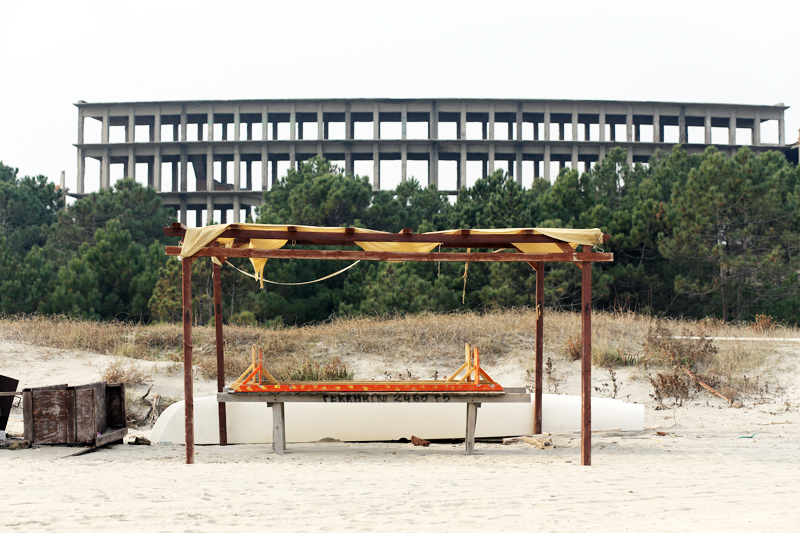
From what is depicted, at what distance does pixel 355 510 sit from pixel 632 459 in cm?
399

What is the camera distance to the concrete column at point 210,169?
156 ft

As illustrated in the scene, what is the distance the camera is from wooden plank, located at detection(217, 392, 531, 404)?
8.04 meters

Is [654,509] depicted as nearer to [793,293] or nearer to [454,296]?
[454,296]

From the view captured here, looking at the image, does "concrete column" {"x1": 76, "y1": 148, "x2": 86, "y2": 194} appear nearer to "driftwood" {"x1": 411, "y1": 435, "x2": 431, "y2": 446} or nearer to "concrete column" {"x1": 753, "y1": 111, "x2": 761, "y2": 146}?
"driftwood" {"x1": 411, "y1": 435, "x2": 431, "y2": 446}

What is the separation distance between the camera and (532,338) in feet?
53.6

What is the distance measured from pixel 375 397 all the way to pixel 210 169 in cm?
4261

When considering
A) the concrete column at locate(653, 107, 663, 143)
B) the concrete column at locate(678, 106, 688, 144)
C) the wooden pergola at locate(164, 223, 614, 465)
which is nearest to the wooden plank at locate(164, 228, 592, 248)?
the wooden pergola at locate(164, 223, 614, 465)

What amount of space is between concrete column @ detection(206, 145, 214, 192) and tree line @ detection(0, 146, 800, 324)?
20.5m

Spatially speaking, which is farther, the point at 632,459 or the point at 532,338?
the point at 532,338

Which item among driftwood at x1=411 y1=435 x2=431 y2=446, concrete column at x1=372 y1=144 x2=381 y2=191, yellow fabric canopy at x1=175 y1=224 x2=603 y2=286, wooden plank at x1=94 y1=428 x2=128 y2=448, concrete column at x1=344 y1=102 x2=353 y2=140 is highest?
concrete column at x1=344 y1=102 x2=353 y2=140

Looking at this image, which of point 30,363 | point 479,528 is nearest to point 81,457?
point 479,528

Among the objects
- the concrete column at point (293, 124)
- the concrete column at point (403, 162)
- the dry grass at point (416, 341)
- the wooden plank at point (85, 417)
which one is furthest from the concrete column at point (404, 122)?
the wooden plank at point (85, 417)

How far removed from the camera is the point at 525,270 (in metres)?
24.0

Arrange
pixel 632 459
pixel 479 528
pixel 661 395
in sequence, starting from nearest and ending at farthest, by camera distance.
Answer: pixel 479 528, pixel 632 459, pixel 661 395
